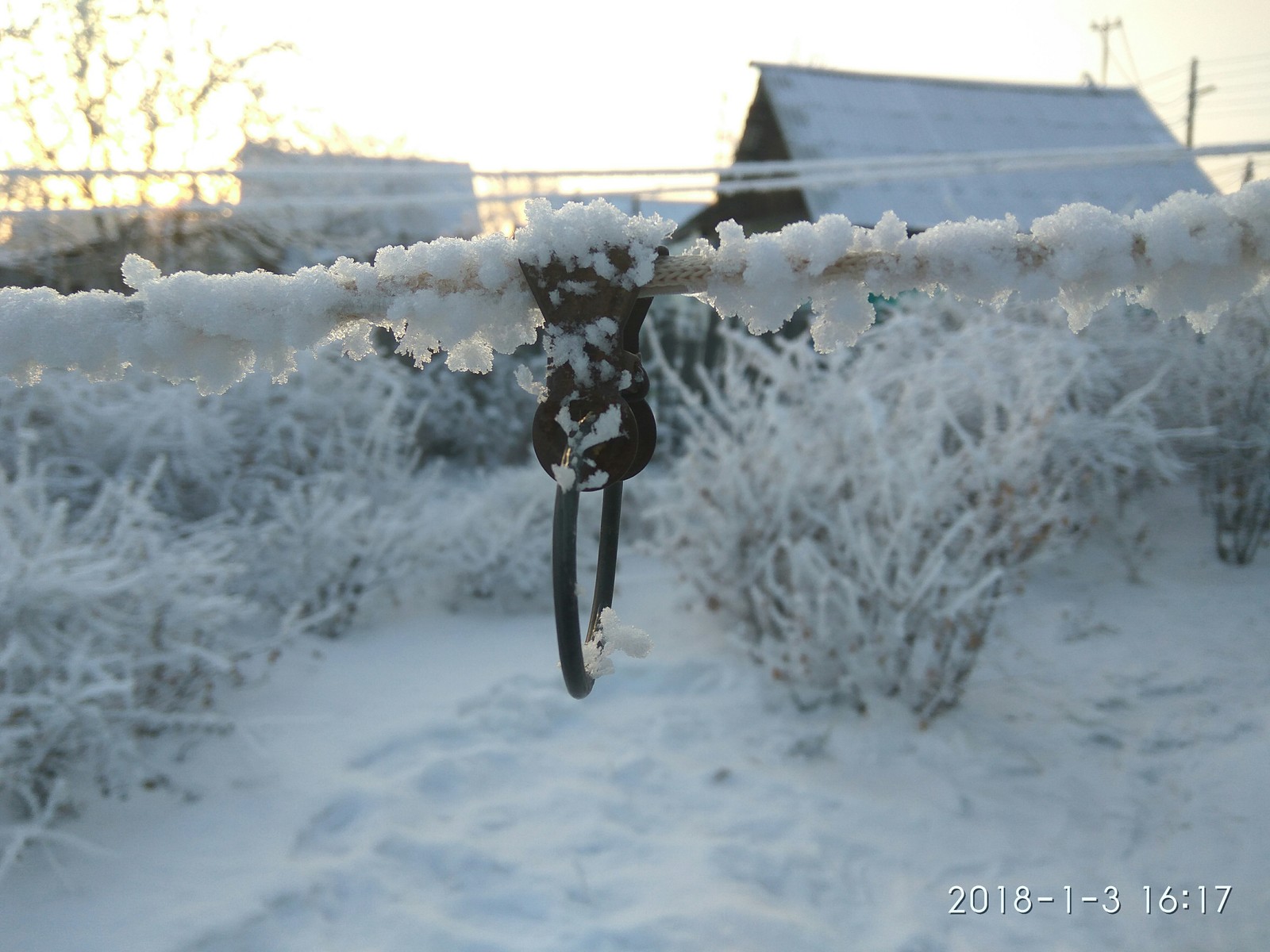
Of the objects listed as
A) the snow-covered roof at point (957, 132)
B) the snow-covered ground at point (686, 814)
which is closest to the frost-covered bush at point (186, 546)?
the snow-covered ground at point (686, 814)

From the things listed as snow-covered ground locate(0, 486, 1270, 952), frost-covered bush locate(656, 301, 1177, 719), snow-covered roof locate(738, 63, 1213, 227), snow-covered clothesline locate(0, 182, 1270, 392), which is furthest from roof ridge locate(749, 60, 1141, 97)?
snow-covered clothesline locate(0, 182, 1270, 392)

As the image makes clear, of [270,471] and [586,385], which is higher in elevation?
[586,385]

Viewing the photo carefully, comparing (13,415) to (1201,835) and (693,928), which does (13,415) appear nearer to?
(693,928)

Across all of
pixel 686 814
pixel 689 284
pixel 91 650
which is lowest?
pixel 686 814

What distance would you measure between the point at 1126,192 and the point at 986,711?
8794mm

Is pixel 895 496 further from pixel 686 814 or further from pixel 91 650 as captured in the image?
pixel 91 650

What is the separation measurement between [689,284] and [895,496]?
3.18 meters

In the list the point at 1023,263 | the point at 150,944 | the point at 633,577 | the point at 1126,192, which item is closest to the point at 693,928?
the point at 150,944

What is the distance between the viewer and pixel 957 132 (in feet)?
34.4

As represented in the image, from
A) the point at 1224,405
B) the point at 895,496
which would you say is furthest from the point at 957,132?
the point at 895,496

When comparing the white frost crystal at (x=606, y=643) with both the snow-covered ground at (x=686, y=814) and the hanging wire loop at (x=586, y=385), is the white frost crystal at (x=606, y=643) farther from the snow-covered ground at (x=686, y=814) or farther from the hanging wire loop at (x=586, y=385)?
→ the snow-covered ground at (x=686, y=814)

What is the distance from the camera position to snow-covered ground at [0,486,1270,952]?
87.7 inches

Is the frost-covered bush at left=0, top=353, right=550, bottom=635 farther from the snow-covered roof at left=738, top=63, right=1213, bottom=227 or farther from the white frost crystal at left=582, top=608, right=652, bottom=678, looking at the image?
the snow-covered roof at left=738, top=63, right=1213, bottom=227

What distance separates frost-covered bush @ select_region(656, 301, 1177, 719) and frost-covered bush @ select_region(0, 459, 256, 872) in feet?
7.13
